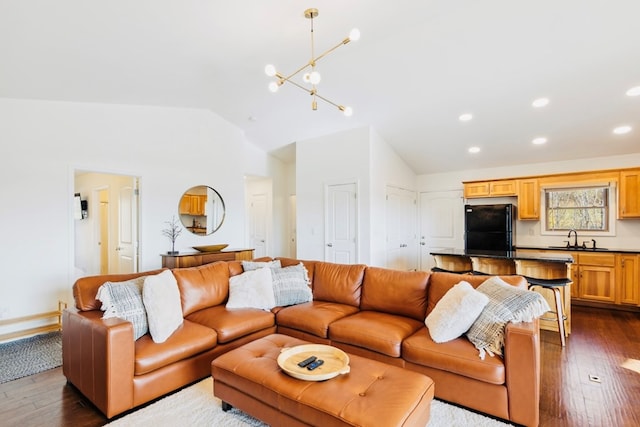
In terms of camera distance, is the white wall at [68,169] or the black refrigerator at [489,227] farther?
the black refrigerator at [489,227]

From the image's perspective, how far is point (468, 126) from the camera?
473 centimetres

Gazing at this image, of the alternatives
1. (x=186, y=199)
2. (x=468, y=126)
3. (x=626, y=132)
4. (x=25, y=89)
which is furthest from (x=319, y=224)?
(x=626, y=132)

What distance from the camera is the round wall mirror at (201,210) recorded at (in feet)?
16.8

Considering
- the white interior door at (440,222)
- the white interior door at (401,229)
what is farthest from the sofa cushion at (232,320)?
the white interior door at (440,222)

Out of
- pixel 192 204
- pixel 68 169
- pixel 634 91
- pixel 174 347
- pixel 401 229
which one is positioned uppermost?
pixel 634 91

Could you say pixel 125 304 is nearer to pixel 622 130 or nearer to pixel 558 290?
pixel 558 290

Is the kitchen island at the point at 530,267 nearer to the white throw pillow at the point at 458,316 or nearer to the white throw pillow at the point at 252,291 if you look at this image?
the white throw pillow at the point at 458,316

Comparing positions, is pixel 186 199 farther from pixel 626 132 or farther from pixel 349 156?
pixel 626 132

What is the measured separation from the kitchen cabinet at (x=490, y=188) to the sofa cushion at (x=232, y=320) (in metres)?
4.72

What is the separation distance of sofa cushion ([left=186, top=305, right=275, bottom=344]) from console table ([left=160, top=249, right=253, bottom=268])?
5.81 ft

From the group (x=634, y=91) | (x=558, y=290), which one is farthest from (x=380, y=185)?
(x=634, y=91)

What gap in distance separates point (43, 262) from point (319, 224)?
12.5 feet

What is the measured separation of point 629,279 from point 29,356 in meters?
→ 7.17

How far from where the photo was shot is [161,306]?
7.89ft
